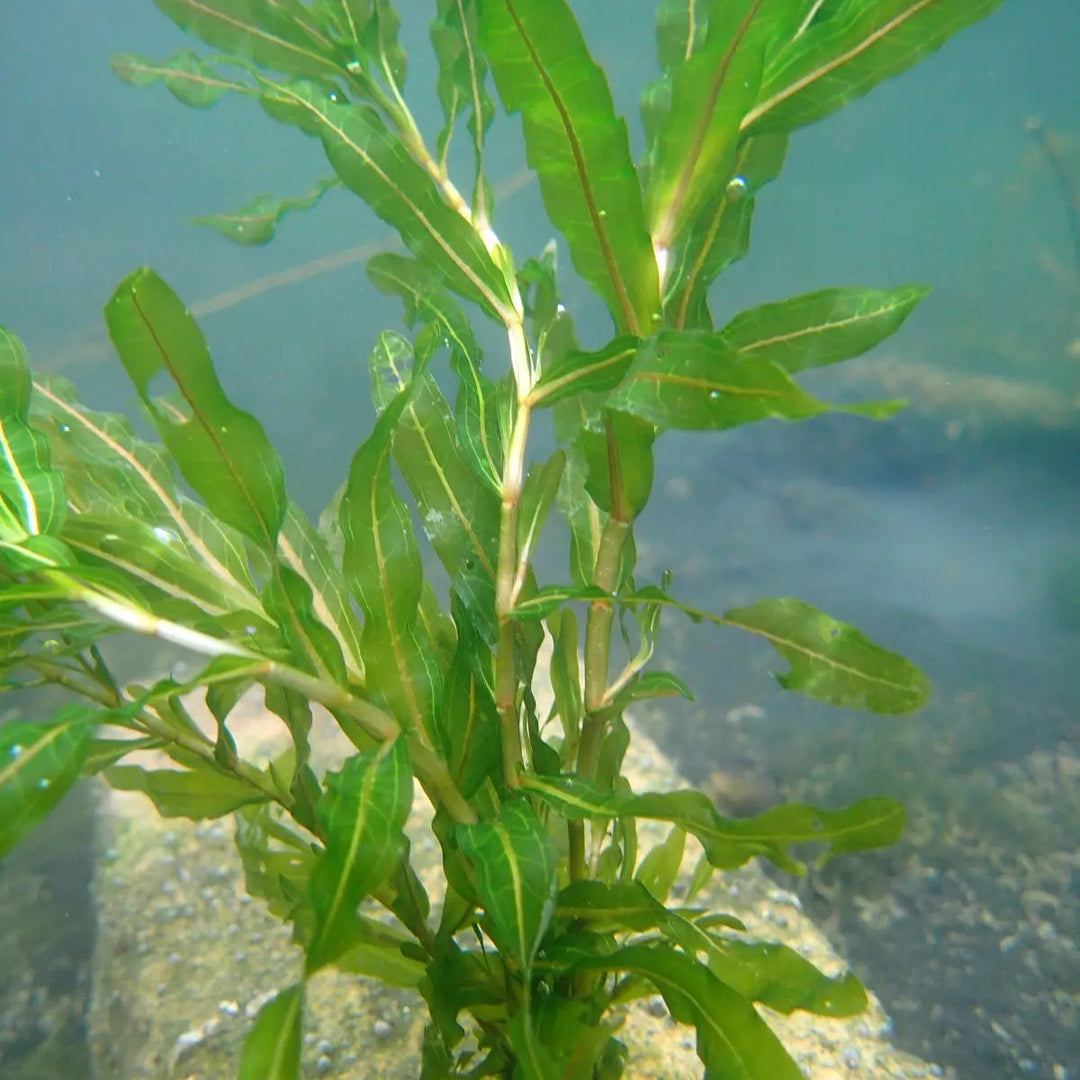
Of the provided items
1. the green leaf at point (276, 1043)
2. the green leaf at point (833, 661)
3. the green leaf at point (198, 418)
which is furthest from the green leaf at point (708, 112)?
the green leaf at point (276, 1043)

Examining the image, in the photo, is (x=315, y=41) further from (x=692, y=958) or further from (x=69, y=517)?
(x=692, y=958)

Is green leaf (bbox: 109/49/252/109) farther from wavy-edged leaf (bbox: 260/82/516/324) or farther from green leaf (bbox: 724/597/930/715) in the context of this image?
green leaf (bbox: 724/597/930/715)

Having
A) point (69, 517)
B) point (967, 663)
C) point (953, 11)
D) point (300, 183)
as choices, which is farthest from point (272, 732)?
point (300, 183)

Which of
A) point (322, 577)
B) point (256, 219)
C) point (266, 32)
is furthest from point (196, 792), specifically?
point (266, 32)

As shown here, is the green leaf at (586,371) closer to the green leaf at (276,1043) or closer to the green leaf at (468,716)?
the green leaf at (468,716)

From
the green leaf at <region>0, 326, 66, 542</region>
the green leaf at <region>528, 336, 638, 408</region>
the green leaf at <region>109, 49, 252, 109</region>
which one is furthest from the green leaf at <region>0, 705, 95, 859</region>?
the green leaf at <region>109, 49, 252, 109</region>

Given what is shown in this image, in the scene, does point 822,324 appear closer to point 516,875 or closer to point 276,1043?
point 516,875
